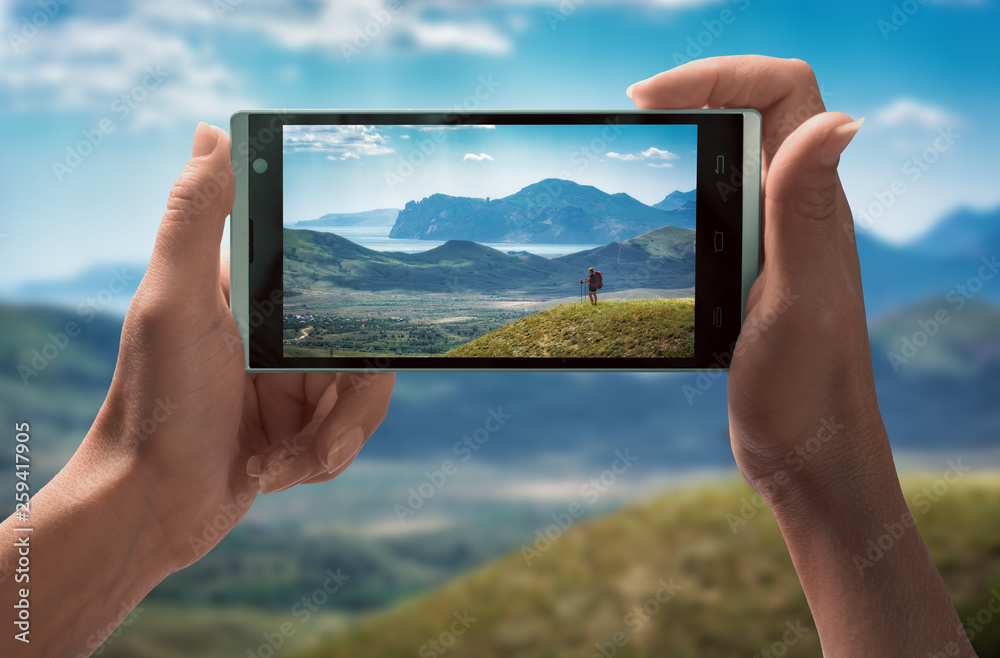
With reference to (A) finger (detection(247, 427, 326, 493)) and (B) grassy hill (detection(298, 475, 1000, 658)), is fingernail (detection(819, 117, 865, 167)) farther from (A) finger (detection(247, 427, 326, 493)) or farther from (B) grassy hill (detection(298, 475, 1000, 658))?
(B) grassy hill (detection(298, 475, 1000, 658))

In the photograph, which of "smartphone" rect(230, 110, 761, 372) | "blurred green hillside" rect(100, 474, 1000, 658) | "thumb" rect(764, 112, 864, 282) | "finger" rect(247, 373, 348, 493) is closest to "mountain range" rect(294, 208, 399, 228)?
"smartphone" rect(230, 110, 761, 372)

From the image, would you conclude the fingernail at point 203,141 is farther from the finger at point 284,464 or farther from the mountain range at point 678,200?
the mountain range at point 678,200

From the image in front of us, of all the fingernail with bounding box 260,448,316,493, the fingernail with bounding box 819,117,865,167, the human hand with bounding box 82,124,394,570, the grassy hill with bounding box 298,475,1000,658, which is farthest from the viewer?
the grassy hill with bounding box 298,475,1000,658

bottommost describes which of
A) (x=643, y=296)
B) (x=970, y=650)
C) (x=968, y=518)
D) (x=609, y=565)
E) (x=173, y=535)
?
(x=609, y=565)

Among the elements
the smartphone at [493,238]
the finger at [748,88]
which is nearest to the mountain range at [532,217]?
the smartphone at [493,238]

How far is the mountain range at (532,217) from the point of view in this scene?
796mm

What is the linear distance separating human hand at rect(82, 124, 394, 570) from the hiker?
33 centimetres

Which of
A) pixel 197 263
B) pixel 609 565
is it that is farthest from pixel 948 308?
pixel 197 263

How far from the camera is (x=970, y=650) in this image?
69 centimetres

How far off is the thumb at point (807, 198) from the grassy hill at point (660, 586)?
152cm

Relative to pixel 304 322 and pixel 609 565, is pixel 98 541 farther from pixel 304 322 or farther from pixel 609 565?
pixel 609 565

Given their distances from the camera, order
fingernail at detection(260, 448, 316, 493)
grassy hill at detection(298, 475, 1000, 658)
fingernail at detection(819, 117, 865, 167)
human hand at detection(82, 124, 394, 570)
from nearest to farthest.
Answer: fingernail at detection(819, 117, 865, 167), human hand at detection(82, 124, 394, 570), fingernail at detection(260, 448, 316, 493), grassy hill at detection(298, 475, 1000, 658)

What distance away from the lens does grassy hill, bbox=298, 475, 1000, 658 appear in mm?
1959

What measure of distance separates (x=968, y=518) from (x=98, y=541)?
2421 mm
